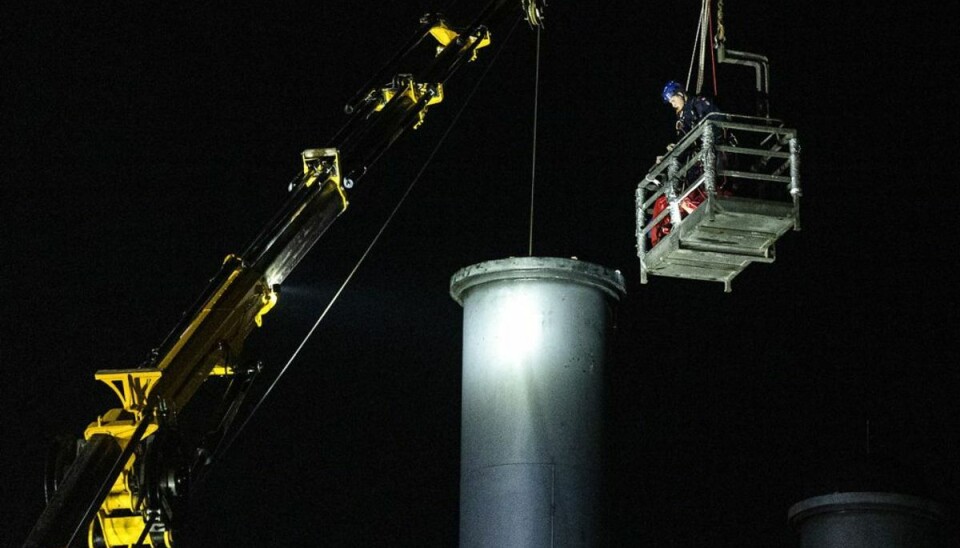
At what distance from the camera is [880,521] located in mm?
20875

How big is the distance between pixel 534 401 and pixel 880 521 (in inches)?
278

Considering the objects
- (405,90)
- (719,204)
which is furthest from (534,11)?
(719,204)

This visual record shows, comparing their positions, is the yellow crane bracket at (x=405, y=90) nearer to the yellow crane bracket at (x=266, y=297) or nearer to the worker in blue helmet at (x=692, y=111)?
the worker in blue helmet at (x=692, y=111)

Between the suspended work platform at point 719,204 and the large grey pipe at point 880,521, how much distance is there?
6052 mm

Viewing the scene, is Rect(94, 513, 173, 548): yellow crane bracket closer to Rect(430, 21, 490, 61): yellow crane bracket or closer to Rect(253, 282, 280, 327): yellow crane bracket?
Rect(253, 282, 280, 327): yellow crane bracket

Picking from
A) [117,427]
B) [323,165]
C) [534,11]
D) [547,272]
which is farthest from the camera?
[534,11]

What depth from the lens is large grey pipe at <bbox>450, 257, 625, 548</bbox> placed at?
621 inches

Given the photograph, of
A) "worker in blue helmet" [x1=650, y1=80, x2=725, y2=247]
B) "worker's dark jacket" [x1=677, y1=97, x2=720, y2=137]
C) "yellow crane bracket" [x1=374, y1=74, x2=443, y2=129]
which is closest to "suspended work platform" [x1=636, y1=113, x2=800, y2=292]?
"worker in blue helmet" [x1=650, y1=80, x2=725, y2=247]

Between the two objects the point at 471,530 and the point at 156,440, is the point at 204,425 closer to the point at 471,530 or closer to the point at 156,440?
the point at 156,440

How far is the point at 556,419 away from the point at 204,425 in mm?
3884

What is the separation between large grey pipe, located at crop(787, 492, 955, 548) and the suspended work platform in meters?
6.05

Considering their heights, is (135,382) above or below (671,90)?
below

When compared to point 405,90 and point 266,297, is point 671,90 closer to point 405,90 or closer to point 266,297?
point 405,90

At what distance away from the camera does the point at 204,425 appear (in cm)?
1394
